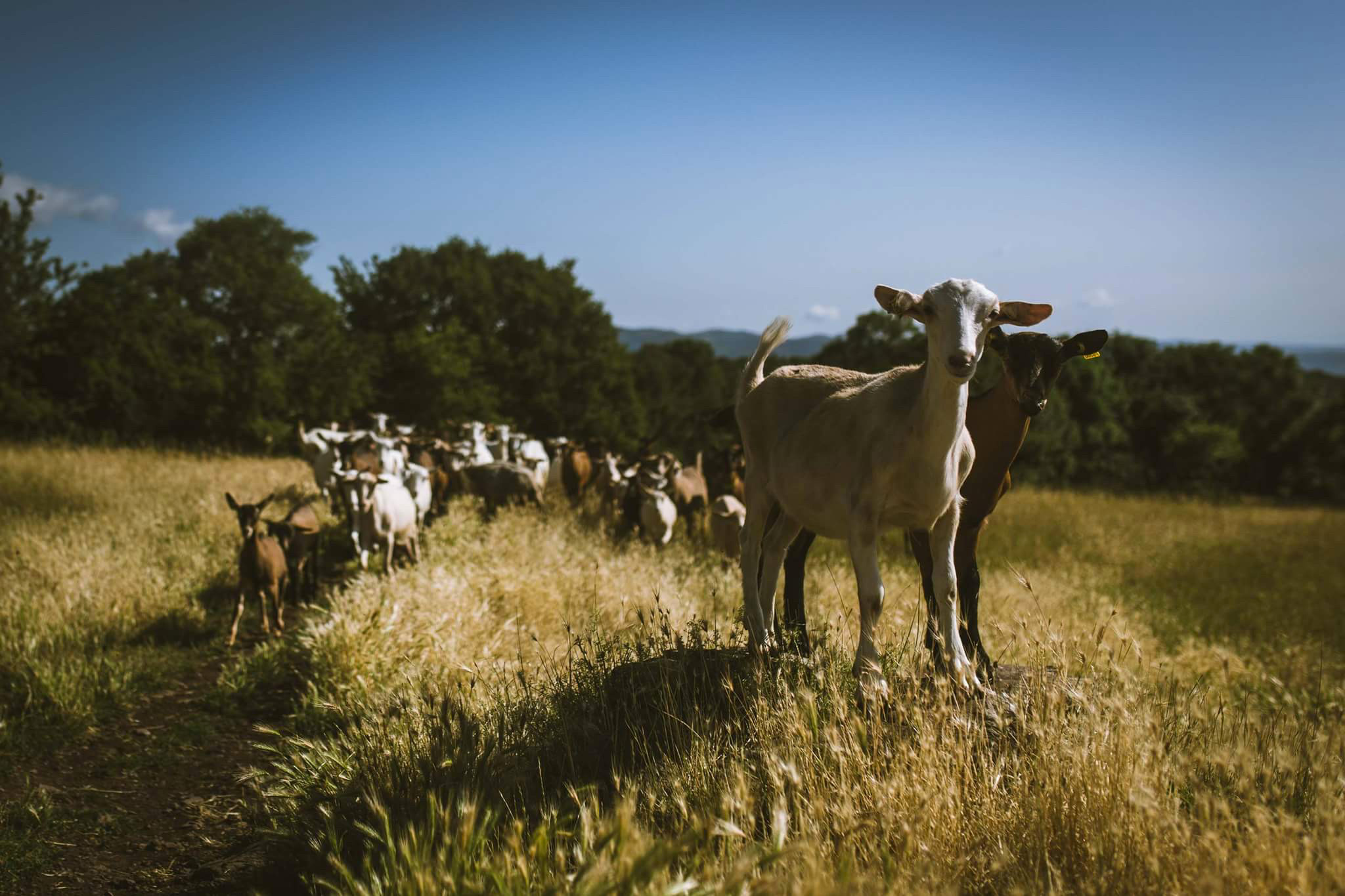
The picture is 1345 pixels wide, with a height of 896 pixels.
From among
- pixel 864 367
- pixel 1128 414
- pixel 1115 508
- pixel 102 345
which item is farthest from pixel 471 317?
pixel 1128 414

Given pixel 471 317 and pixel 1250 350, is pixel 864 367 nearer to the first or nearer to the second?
pixel 471 317

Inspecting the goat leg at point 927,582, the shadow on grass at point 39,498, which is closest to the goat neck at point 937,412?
the goat leg at point 927,582

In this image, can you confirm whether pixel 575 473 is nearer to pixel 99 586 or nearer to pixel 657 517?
pixel 657 517

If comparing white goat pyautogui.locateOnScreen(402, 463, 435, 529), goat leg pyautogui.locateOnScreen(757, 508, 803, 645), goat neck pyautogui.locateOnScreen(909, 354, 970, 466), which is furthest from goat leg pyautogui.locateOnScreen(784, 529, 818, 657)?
white goat pyautogui.locateOnScreen(402, 463, 435, 529)

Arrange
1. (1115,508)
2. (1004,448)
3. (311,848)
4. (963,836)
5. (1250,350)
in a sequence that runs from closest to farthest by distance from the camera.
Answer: (963,836), (311,848), (1004,448), (1115,508), (1250,350)

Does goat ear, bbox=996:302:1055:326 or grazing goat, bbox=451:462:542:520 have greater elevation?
goat ear, bbox=996:302:1055:326

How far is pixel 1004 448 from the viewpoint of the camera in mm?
4578

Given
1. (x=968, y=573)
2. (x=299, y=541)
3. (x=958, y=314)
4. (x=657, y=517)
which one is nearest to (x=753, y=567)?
(x=968, y=573)

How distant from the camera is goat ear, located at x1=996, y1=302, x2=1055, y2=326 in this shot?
348 cm

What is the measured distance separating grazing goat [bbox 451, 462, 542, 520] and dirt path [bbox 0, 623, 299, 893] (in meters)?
6.75

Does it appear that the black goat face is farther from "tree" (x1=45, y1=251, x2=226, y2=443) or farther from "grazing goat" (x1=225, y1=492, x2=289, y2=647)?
"tree" (x1=45, y1=251, x2=226, y2=443)

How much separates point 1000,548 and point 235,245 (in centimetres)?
3545

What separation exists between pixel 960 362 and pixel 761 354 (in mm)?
2008

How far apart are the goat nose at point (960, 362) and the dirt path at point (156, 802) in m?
3.96
